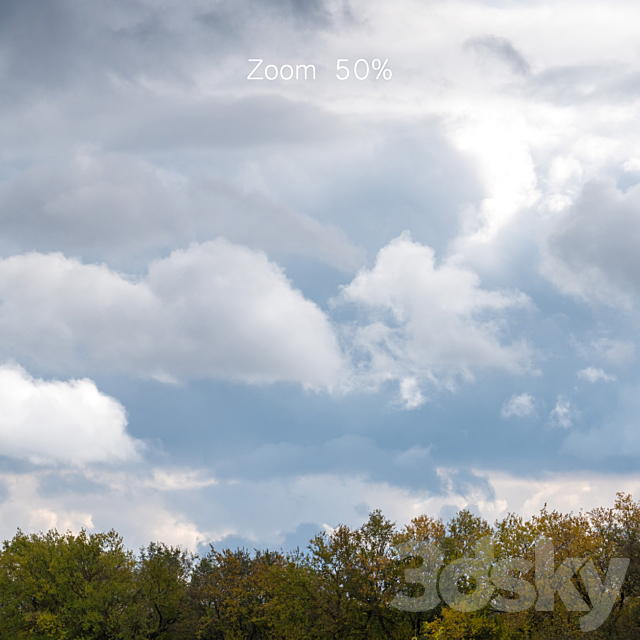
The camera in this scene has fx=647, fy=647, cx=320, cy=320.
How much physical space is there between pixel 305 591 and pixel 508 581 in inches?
694

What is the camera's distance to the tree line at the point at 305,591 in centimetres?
4966

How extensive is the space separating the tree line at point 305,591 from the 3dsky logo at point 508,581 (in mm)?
495

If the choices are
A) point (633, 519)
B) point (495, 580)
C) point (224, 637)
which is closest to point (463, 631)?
point (495, 580)

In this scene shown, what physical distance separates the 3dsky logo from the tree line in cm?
49

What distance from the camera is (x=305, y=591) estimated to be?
5712 cm

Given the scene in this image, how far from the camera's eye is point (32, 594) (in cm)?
6738

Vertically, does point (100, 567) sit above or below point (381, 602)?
above

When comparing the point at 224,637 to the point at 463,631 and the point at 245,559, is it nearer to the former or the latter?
the point at 245,559

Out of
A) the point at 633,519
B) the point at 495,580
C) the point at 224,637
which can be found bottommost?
the point at 224,637

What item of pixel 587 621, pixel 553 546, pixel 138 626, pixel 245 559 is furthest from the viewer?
pixel 245 559

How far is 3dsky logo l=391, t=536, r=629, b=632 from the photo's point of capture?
1880 inches

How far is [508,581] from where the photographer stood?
5066cm

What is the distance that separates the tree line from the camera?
49.7 m

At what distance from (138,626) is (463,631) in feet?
117
